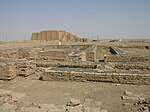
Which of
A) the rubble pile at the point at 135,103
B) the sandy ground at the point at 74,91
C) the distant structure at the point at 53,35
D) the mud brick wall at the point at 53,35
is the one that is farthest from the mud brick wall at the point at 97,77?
the mud brick wall at the point at 53,35

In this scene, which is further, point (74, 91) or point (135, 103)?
point (74, 91)

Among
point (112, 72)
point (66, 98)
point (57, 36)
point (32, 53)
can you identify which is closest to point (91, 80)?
point (112, 72)

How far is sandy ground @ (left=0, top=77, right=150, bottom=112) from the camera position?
6.05m

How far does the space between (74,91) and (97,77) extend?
5.17ft

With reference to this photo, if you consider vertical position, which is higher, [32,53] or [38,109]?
[32,53]

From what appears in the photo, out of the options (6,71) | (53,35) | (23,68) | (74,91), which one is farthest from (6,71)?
(53,35)

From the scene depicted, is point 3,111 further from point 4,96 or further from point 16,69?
point 16,69

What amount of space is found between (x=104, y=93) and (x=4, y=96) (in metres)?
3.79

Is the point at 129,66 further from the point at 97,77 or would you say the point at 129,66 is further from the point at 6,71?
the point at 6,71

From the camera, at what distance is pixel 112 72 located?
820cm

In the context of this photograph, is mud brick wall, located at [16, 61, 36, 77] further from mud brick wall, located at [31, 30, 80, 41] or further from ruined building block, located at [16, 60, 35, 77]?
mud brick wall, located at [31, 30, 80, 41]

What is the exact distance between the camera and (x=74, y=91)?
7066 mm

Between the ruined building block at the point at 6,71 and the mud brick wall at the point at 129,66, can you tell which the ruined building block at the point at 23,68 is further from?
the mud brick wall at the point at 129,66

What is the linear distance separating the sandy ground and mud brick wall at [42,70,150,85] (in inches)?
10.0
